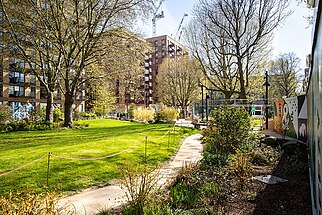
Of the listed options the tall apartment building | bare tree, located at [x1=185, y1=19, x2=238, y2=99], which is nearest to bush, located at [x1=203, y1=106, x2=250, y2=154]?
bare tree, located at [x1=185, y1=19, x2=238, y2=99]

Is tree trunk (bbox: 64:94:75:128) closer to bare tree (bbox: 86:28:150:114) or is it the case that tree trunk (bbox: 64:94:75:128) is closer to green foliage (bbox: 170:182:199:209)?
bare tree (bbox: 86:28:150:114)

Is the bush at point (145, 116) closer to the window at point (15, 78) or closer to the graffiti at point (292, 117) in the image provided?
the graffiti at point (292, 117)

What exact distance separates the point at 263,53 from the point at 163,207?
24.2m

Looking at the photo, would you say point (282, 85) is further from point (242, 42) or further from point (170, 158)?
point (170, 158)

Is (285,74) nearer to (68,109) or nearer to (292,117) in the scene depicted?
(292,117)

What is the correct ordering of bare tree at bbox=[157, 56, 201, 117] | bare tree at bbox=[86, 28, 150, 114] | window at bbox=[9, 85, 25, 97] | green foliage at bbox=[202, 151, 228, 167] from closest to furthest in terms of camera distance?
green foliage at bbox=[202, 151, 228, 167]
bare tree at bbox=[86, 28, 150, 114]
window at bbox=[9, 85, 25, 97]
bare tree at bbox=[157, 56, 201, 117]

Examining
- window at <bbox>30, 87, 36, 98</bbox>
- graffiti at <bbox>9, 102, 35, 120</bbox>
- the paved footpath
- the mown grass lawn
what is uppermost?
window at <bbox>30, 87, 36, 98</bbox>

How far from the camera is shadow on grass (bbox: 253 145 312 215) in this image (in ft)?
12.6

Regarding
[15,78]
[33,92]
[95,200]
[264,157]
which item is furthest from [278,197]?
[33,92]

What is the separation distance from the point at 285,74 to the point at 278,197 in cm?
3747

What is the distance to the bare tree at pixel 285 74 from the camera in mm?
36625

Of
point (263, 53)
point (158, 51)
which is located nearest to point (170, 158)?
point (263, 53)

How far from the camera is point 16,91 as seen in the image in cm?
4212

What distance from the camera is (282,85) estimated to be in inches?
1455
